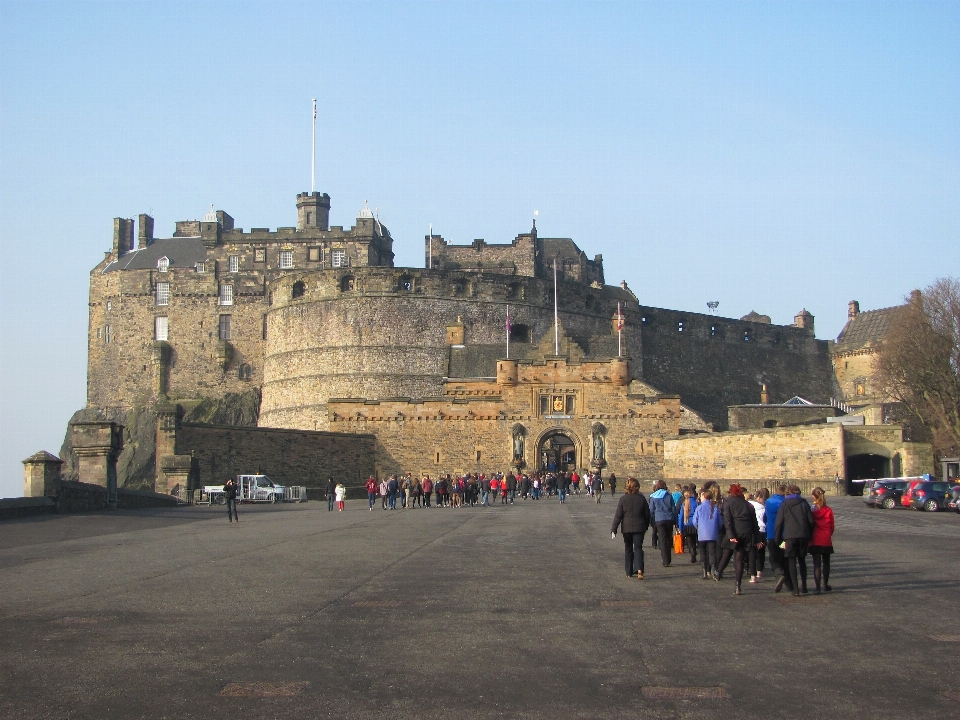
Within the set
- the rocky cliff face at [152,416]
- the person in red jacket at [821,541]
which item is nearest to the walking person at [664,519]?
the person in red jacket at [821,541]

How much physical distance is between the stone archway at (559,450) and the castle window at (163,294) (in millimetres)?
26289

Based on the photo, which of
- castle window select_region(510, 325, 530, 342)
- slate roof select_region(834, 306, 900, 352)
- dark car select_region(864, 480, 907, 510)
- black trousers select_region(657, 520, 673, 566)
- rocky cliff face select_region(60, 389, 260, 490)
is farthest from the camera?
slate roof select_region(834, 306, 900, 352)

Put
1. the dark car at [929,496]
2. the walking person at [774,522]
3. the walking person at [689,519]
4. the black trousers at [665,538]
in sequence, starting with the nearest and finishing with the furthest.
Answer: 1. the walking person at [774,522]
2. the black trousers at [665,538]
3. the walking person at [689,519]
4. the dark car at [929,496]

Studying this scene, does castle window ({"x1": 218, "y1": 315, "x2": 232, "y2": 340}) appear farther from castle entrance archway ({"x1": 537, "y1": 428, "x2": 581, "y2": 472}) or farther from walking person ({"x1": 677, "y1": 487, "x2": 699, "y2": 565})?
walking person ({"x1": 677, "y1": 487, "x2": 699, "y2": 565})

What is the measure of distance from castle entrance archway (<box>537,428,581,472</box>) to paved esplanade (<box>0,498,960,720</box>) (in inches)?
1123

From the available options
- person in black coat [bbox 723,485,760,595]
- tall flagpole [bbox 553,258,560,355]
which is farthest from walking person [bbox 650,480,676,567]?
tall flagpole [bbox 553,258,560,355]

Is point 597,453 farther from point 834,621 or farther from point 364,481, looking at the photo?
point 834,621

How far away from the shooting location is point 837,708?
6047mm

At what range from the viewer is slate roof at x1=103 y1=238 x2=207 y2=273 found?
209ft

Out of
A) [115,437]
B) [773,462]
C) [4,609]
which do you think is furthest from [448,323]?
[4,609]

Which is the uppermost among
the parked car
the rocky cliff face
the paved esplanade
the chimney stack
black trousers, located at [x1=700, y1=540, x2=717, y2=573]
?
the chimney stack

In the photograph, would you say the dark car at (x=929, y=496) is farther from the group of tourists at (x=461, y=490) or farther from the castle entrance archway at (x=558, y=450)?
the castle entrance archway at (x=558, y=450)

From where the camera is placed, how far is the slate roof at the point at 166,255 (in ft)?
209

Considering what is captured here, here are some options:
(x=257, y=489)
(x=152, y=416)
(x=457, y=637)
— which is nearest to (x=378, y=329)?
(x=152, y=416)
